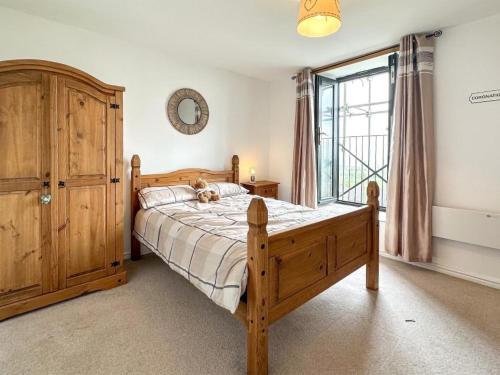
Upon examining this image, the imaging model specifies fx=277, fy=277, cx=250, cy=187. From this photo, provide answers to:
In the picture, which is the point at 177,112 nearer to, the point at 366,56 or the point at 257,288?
the point at 366,56

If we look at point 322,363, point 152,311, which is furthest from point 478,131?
point 152,311

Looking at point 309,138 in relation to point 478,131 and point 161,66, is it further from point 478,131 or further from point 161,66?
point 161,66

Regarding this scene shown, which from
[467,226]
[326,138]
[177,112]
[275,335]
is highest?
[177,112]

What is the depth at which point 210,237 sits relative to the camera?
6.37 feet

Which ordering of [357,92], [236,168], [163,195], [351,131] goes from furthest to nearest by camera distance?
[351,131] < [357,92] < [236,168] < [163,195]

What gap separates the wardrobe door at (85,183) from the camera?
2266 mm

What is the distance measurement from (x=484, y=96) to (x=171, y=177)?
3.42 meters

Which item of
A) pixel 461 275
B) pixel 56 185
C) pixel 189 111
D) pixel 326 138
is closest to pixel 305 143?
pixel 326 138

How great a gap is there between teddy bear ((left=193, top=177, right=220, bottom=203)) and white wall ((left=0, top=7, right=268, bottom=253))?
432 millimetres

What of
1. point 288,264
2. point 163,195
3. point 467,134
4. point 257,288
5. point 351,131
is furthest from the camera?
point 351,131

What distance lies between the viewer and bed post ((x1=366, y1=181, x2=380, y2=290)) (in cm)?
250

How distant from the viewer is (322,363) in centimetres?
165

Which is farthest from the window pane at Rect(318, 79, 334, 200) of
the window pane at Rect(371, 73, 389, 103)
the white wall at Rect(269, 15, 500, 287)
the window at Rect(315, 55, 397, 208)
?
the white wall at Rect(269, 15, 500, 287)

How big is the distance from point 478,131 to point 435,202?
A: 794 millimetres
